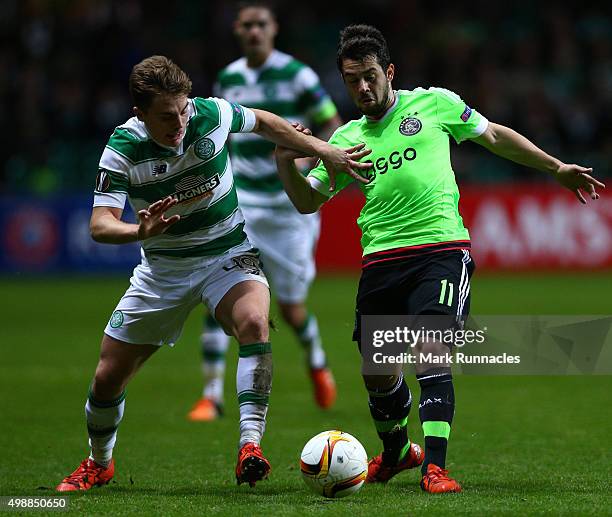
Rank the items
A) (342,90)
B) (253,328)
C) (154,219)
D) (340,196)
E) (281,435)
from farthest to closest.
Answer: (342,90) → (340,196) → (281,435) → (253,328) → (154,219)

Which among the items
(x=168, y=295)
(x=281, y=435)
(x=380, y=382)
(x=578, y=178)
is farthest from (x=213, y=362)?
(x=578, y=178)

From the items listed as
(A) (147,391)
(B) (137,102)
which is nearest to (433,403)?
(B) (137,102)

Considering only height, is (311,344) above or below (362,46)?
below

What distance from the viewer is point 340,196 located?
1933 centimetres

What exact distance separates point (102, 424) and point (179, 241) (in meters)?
1.05

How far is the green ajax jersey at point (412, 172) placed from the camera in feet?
19.3

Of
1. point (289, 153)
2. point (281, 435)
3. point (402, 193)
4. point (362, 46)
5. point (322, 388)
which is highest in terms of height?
point (362, 46)

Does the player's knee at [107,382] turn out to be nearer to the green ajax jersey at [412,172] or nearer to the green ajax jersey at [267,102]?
the green ajax jersey at [412,172]

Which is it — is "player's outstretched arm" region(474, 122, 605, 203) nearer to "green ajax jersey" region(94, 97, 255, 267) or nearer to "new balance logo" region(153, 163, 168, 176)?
"green ajax jersey" region(94, 97, 255, 267)

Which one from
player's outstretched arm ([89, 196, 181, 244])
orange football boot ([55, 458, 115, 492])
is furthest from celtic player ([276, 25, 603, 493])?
orange football boot ([55, 458, 115, 492])

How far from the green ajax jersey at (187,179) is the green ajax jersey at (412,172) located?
1.62 ft

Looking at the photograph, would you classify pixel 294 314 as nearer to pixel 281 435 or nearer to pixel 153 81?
pixel 281 435

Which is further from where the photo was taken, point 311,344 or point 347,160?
point 311,344

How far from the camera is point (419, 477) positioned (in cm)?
624
